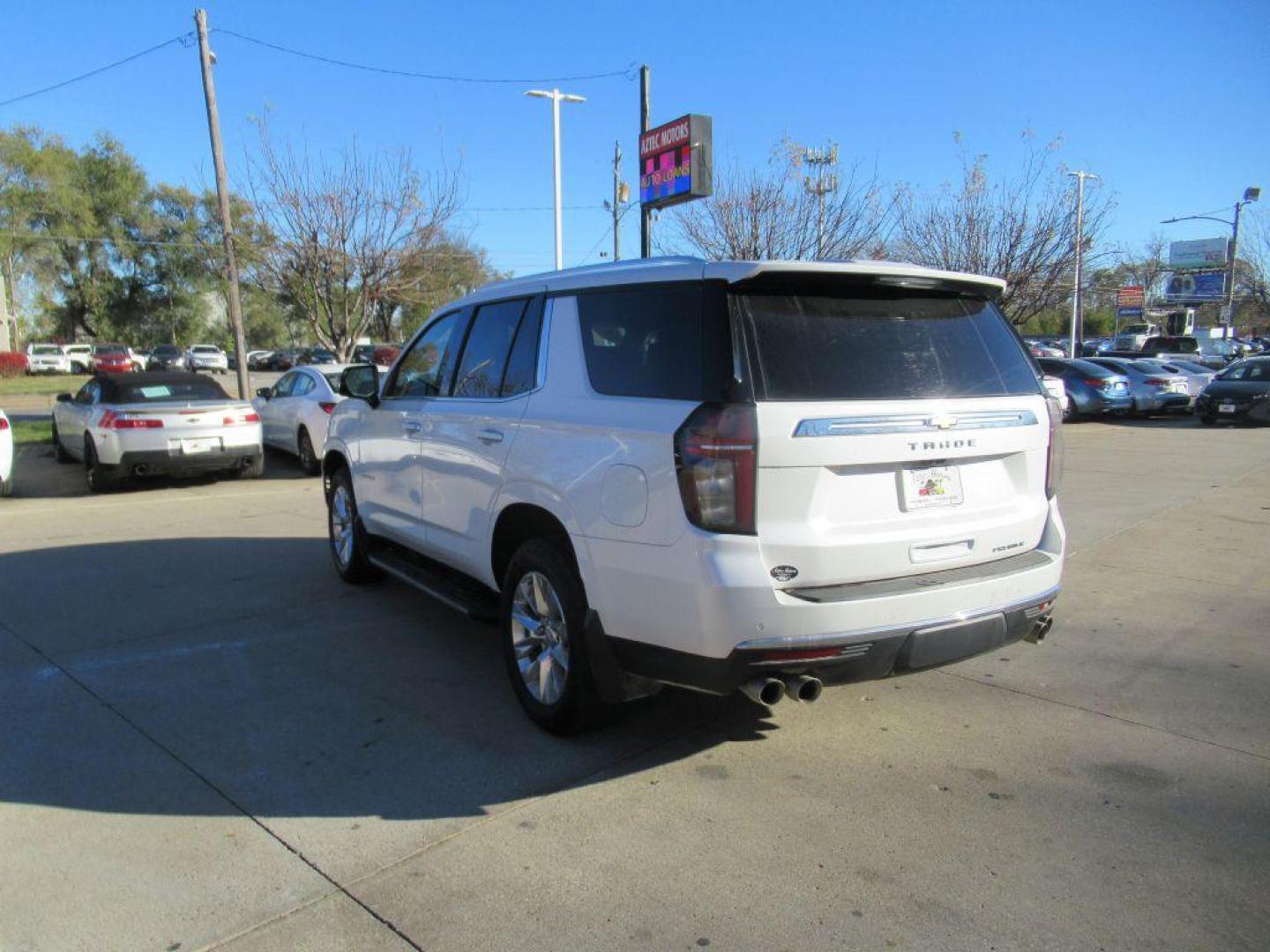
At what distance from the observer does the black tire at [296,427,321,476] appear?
1251 cm

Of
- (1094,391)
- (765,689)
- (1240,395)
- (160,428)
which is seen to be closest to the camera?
(765,689)

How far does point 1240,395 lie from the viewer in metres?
19.5

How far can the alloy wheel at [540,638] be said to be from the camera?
3.79 metres

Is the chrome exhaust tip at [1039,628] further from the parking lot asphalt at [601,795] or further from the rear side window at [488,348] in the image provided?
the rear side window at [488,348]

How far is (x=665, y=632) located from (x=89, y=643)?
3.75 meters

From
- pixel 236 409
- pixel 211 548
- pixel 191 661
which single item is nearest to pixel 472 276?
pixel 236 409

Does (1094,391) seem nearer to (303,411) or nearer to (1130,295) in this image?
(303,411)

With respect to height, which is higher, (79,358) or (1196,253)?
(1196,253)

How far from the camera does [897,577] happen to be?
3316mm

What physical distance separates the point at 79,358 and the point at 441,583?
2053 inches

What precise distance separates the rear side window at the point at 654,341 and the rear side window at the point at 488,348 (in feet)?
A: 2.09

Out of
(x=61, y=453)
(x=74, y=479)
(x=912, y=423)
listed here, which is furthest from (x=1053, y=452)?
(x=61, y=453)

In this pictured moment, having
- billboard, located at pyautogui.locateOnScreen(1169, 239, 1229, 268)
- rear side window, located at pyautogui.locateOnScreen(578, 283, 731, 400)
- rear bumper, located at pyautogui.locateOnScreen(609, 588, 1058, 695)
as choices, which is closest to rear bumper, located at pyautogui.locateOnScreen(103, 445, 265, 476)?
rear side window, located at pyautogui.locateOnScreen(578, 283, 731, 400)

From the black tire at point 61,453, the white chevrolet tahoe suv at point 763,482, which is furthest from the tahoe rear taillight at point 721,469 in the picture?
the black tire at point 61,453
